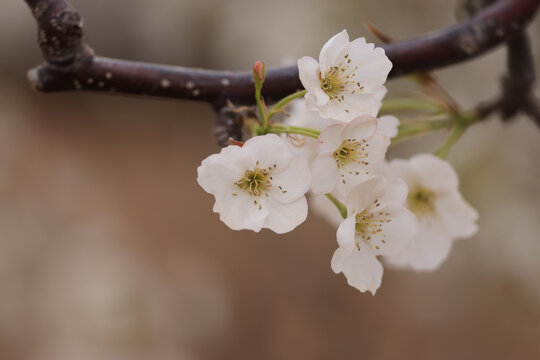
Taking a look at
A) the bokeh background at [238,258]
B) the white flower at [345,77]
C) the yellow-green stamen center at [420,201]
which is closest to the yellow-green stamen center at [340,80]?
the white flower at [345,77]

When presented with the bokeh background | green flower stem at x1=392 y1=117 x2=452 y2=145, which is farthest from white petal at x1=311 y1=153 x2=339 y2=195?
the bokeh background

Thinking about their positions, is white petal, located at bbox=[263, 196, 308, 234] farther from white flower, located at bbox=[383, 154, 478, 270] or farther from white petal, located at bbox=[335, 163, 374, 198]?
white flower, located at bbox=[383, 154, 478, 270]

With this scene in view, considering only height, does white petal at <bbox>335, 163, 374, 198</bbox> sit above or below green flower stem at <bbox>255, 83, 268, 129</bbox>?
below

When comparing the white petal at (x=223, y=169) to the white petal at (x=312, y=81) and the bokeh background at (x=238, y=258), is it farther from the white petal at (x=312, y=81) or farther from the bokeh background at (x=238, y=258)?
the bokeh background at (x=238, y=258)

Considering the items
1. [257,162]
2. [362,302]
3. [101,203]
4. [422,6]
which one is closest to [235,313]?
[362,302]

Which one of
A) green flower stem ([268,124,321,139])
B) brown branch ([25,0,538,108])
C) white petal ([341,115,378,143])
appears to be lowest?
white petal ([341,115,378,143])

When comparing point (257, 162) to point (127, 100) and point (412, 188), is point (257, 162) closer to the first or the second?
point (412, 188)
